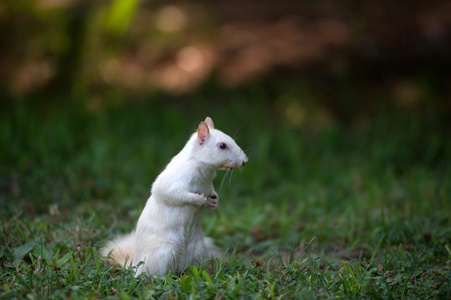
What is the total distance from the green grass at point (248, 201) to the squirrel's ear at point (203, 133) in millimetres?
385

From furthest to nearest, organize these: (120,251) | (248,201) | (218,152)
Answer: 1. (248,201)
2. (120,251)
3. (218,152)

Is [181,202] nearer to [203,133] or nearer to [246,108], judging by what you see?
[203,133]

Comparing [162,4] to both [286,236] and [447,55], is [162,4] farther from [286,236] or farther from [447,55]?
[286,236]

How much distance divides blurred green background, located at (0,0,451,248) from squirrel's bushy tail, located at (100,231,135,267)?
1.60ft

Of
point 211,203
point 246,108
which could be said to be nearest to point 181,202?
point 211,203

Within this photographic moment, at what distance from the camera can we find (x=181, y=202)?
3064mm

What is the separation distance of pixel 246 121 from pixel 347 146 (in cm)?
129

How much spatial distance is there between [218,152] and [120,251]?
1.02m

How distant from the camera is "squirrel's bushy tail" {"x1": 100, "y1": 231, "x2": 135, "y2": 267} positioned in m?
3.38

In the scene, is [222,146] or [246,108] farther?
[246,108]

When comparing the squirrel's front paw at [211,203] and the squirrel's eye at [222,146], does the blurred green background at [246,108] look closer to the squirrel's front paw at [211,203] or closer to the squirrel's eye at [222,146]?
the squirrel's front paw at [211,203]

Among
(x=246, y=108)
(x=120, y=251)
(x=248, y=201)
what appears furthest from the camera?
(x=246, y=108)

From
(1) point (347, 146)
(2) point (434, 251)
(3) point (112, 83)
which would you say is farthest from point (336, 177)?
(3) point (112, 83)

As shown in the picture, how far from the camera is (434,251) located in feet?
12.1
